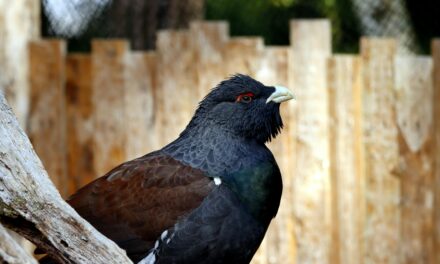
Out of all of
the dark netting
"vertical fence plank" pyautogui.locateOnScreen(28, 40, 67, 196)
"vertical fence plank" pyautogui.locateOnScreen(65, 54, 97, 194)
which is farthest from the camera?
the dark netting

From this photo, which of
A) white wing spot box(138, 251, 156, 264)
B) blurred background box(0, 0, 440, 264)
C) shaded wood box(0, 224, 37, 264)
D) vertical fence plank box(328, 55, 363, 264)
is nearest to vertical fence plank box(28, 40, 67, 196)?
blurred background box(0, 0, 440, 264)

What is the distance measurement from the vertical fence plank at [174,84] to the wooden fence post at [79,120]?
→ 51 centimetres

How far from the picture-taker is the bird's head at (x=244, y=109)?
4.27m

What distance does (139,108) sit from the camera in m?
5.86

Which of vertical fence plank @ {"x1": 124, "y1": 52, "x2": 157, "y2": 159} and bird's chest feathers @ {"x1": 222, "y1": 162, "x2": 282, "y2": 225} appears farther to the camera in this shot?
vertical fence plank @ {"x1": 124, "y1": 52, "x2": 157, "y2": 159}

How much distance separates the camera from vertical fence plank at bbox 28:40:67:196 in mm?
5941

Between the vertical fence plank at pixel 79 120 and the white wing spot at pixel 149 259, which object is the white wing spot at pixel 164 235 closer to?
the white wing spot at pixel 149 259

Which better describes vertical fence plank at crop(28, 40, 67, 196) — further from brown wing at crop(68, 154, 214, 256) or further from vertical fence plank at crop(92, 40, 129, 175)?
brown wing at crop(68, 154, 214, 256)

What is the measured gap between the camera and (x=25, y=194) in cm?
298

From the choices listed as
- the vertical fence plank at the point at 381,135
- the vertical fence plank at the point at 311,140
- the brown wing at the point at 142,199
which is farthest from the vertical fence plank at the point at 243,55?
the brown wing at the point at 142,199

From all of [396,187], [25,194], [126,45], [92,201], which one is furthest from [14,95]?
[25,194]

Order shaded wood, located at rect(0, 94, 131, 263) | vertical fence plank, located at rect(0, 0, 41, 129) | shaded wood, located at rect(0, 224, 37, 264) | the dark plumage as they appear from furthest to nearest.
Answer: vertical fence plank, located at rect(0, 0, 41, 129) < the dark plumage < shaded wood, located at rect(0, 94, 131, 263) < shaded wood, located at rect(0, 224, 37, 264)

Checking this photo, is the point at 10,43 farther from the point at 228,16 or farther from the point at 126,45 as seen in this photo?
the point at 228,16

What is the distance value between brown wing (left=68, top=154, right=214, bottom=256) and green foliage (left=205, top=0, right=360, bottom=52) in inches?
133
